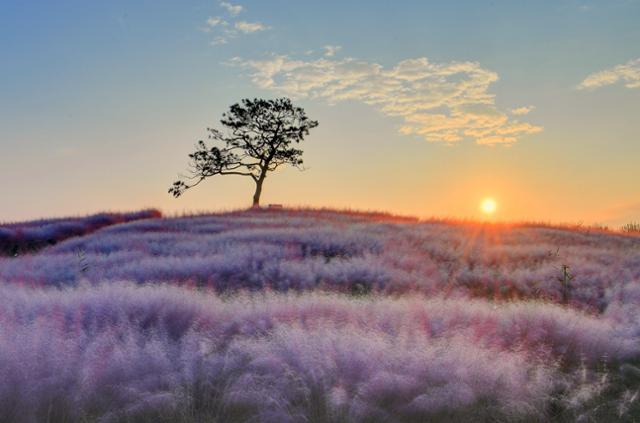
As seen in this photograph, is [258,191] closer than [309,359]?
→ No

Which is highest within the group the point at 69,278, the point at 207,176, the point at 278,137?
the point at 278,137

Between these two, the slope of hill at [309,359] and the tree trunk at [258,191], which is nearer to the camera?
the slope of hill at [309,359]

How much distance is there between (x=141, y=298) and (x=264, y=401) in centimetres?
321

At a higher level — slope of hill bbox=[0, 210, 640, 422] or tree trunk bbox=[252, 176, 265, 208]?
tree trunk bbox=[252, 176, 265, 208]

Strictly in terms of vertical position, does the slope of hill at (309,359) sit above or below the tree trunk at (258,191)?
below

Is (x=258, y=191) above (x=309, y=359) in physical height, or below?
above

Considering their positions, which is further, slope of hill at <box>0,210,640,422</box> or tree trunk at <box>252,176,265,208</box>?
tree trunk at <box>252,176,265,208</box>

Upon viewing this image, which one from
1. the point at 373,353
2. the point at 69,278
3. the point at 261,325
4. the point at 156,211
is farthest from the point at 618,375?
the point at 156,211

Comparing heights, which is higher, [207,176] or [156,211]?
[207,176]

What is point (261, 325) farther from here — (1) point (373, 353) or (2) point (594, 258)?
(2) point (594, 258)

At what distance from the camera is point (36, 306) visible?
287 inches

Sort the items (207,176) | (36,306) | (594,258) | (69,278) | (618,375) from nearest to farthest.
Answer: (618,375), (36,306), (69,278), (594,258), (207,176)

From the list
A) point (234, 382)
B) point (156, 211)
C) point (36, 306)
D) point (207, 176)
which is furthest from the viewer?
point (207, 176)

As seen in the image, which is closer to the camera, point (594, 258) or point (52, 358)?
point (52, 358)
